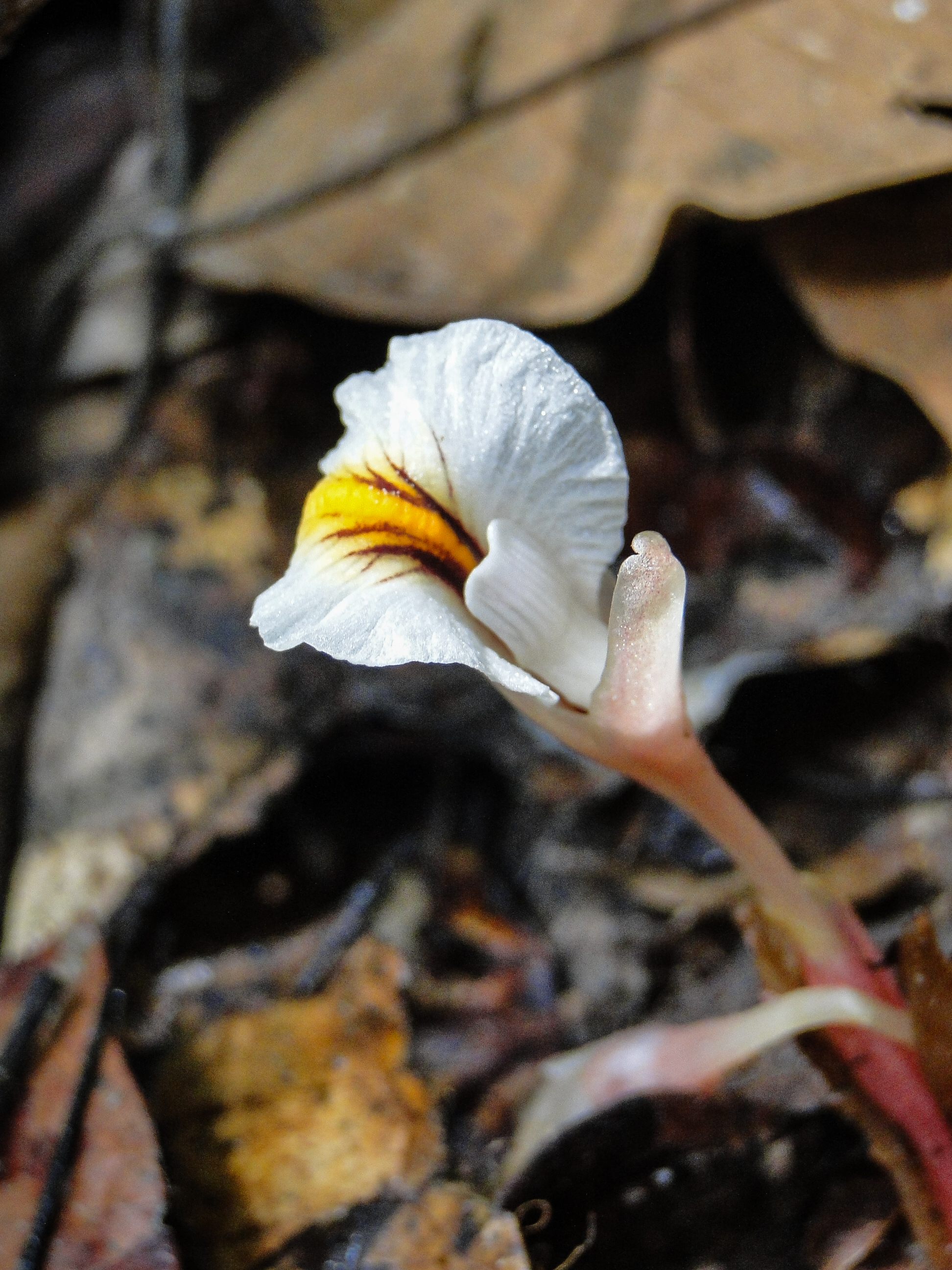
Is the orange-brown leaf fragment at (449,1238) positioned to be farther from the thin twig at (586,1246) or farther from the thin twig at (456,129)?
the thin twig at (456,129)

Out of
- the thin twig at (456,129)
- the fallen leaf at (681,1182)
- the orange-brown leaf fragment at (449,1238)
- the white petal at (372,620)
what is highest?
the thin twig at (456,129)

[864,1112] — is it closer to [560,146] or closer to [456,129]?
[560,146]

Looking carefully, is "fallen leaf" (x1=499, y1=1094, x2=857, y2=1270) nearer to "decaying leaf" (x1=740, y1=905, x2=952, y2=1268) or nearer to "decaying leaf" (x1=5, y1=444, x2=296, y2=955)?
"decaying leaf" (x1=740, y1=905, x2=952, y2=1268)

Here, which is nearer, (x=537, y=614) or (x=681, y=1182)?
(x=537, y=614)

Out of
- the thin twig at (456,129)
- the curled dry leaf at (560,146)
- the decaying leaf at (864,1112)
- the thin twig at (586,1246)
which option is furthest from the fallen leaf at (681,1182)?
the thin twig at (456,129)

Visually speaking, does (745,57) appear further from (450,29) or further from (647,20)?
(450,29)

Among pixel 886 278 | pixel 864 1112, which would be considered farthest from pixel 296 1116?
pixel 886 278

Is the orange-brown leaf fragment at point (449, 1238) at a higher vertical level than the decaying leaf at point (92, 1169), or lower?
lower
